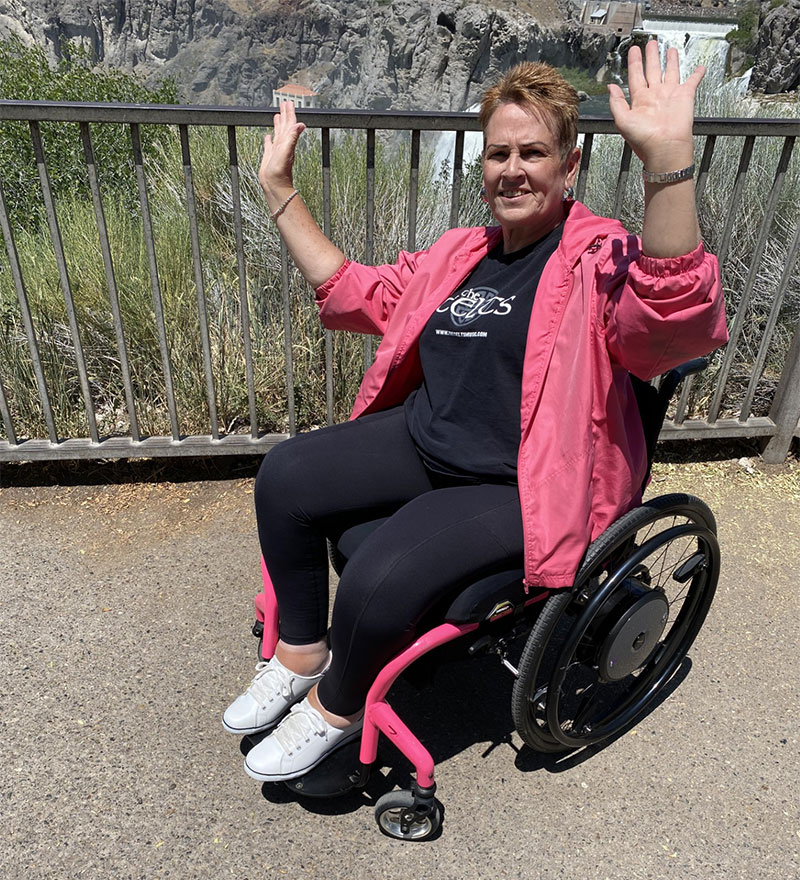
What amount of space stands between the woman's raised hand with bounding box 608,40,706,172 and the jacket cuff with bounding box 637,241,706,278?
0.51 feet

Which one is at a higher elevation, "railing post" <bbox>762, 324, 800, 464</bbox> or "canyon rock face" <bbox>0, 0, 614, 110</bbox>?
"railing post" <bbox>762, 324, 800, 464</bbox>

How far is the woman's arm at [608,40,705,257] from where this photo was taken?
1443 millimetres

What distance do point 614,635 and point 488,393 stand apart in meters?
0.65

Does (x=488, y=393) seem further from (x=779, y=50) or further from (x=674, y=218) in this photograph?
(x=779, y=50)

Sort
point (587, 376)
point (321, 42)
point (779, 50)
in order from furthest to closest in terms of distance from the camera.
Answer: point (321, 42) < point (779, 50) < point (587, 376)

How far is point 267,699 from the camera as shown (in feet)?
6.76

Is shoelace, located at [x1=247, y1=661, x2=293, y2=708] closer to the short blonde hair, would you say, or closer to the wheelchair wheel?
the wheelchair wheel

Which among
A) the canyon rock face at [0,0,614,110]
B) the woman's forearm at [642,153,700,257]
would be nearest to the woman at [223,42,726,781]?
the woman's forearm at [642,153,700,257]

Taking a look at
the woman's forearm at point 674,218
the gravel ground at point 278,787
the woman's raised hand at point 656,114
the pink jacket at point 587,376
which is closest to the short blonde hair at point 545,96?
the pink jacket at point 587,376

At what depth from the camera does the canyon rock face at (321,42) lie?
47469mm

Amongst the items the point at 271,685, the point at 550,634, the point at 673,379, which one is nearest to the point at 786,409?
the point at 673,379

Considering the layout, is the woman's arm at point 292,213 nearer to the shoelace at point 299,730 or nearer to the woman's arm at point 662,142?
the woman's arm at point 662,142

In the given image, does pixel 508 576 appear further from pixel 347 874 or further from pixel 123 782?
pixel 123 782

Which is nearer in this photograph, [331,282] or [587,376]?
[587,376]
